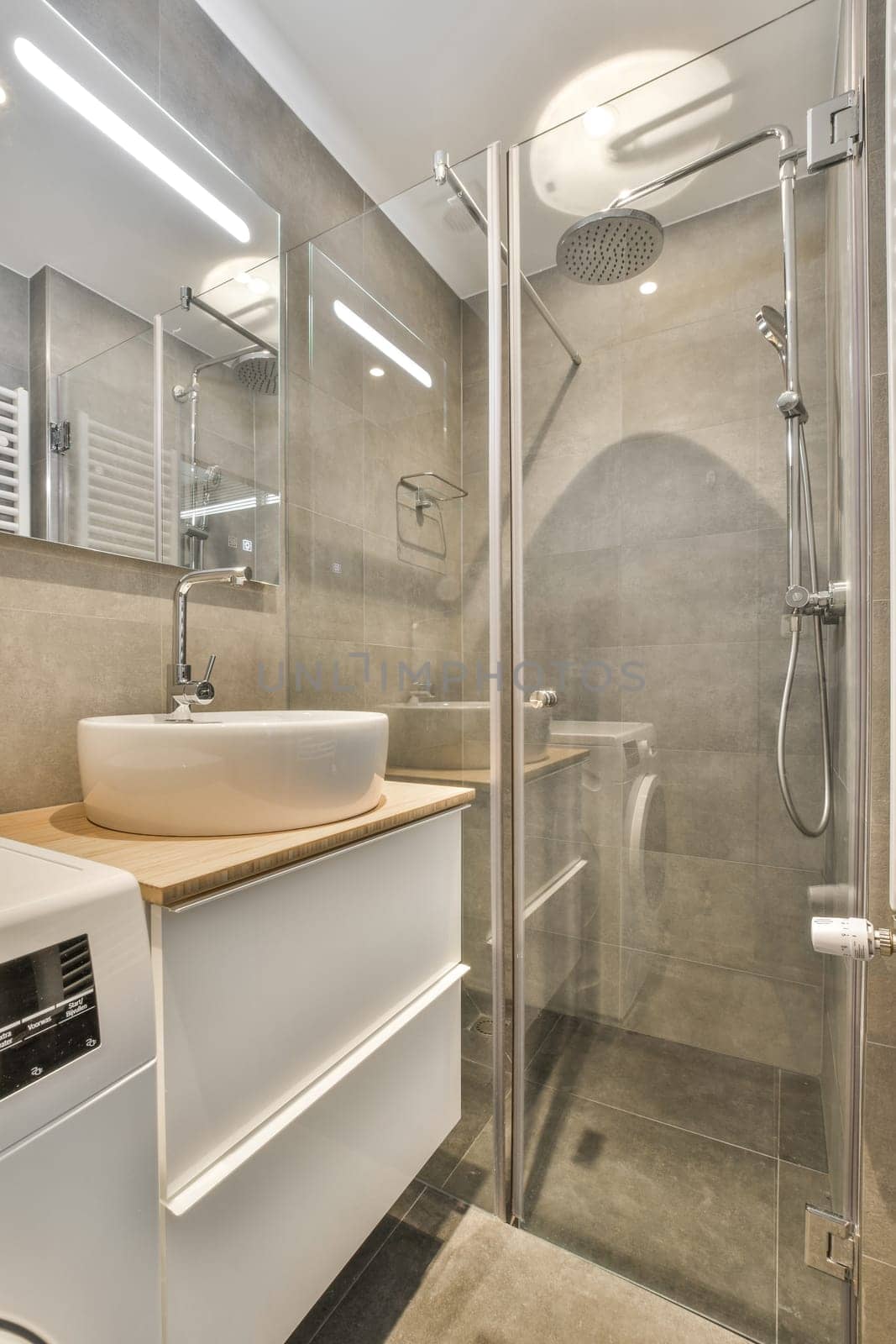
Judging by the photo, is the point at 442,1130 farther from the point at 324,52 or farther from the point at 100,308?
the point at 324,52

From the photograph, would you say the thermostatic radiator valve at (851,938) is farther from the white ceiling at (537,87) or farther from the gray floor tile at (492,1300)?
the white ceiling at (537,87)

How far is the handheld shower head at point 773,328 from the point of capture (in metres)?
0.97

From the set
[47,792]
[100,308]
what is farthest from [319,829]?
[100,308]

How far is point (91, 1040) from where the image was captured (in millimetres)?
546

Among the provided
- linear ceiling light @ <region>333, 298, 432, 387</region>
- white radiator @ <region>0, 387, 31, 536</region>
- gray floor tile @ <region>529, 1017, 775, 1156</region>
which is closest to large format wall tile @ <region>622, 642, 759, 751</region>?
gray floor tile @ <region>529, 1017, 775, 1156</region>

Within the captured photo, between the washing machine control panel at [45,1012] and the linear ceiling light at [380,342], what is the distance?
1.18 metres

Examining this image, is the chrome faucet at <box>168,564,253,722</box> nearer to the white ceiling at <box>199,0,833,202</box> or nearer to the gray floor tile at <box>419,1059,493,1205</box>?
the gray floor tile at <box>419,1059,493,1205</box>

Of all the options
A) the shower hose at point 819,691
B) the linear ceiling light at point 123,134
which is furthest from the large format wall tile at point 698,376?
the linear ceiling light at point 123,134

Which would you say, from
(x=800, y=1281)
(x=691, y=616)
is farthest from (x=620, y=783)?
(x=800, y=1281)

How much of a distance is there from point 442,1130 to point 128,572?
3.91ft

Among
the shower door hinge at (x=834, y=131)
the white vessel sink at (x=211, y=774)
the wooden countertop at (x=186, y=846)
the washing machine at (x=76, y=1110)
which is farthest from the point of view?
the shower door hinge at (x=834, y=131)

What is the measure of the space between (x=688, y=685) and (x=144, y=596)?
39.1 inches

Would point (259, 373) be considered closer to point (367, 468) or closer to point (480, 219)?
point (367, 468)

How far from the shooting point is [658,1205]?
1066 millimetres
